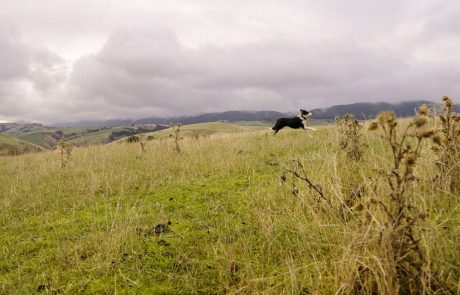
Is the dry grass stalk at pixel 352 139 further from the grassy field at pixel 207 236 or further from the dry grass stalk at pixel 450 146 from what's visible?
the dry grass stalk at pixel 450 146

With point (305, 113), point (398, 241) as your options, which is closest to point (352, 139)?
point (398, 241)

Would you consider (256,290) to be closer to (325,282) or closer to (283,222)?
(325,282)

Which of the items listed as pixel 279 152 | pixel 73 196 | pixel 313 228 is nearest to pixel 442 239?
pixel 313 228

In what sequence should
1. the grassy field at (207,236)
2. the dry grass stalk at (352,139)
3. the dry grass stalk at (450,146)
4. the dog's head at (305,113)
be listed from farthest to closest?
1. the dog's head at (305,113)
2. the dry grass stalk at (352,139)
3. the dry grass stalk at (450,146)
4. the grassy field at (207,236)

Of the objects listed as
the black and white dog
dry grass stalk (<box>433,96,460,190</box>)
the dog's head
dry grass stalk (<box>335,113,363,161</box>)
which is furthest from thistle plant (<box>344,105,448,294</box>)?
the dog's head

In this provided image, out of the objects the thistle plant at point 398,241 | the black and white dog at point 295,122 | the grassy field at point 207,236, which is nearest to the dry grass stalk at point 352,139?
the grassy field at point 207,236

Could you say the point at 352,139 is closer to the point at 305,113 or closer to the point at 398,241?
the point at 398,241

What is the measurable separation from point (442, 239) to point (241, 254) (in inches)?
88.5

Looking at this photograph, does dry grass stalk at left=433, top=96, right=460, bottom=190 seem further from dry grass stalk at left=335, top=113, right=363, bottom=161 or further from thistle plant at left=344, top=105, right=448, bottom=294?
thistle plant at left=344, top=105, right=448, bottom=294

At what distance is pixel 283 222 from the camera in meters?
5.09

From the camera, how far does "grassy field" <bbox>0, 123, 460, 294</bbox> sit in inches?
144

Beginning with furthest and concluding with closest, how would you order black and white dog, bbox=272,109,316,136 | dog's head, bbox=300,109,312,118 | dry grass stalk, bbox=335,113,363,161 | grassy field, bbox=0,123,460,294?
dog's head, bbox=300,109,312,118, black and white dog, bbox=272,109,316,136, dry grass stalk, bbox=335,113,363,161, grassy field, bbox=0,123,460,294

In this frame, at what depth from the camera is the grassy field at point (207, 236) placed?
3.66 metres

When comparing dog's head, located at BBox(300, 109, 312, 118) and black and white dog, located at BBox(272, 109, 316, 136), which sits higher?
dog's head, located at BBox(300, 109, 312, 118)
